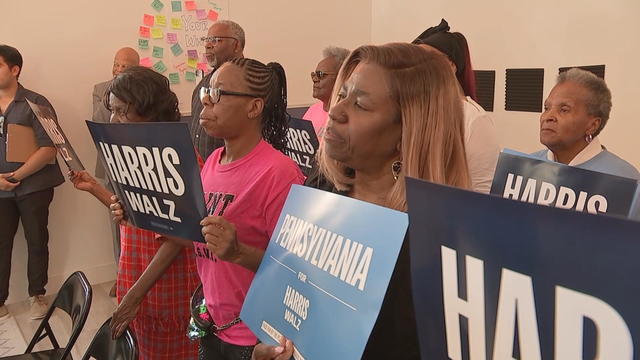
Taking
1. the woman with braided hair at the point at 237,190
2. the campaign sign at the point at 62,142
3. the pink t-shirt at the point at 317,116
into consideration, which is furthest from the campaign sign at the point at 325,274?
the pink t-shirt at the point at 317,116

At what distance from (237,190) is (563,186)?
845 mm

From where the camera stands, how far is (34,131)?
365cm

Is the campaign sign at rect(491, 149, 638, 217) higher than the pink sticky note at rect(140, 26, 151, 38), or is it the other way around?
the pink sticky note at rect(140, 26, 151, 38)

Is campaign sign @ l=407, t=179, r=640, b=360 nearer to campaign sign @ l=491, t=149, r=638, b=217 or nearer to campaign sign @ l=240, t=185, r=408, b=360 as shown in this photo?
campaign sign @ l=240, t=185, r=408, b=360

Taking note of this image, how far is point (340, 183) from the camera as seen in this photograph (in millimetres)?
1204

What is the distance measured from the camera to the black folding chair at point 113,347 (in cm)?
154

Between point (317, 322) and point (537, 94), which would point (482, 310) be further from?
point (537, 94)

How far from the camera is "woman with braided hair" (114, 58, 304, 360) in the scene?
1.44 m

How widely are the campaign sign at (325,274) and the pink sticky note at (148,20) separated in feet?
11.8

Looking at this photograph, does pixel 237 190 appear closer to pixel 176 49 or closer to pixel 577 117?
pixel 577 117

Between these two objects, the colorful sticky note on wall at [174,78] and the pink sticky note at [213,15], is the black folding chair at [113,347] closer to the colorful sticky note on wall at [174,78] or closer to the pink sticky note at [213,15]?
the colorful sticky note on wall at [174,78]

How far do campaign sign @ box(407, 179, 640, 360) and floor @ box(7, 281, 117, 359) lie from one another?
2.92 metres

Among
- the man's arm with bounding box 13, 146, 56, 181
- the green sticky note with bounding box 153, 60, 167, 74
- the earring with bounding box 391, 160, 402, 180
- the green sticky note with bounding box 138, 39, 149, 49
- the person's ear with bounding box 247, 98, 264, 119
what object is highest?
the green sticky note with bounding box 138, 39, 149, 49

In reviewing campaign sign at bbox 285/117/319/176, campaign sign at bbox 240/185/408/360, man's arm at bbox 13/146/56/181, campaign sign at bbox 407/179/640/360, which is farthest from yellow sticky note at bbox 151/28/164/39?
campaign sign at bbox 407/179/640/360
